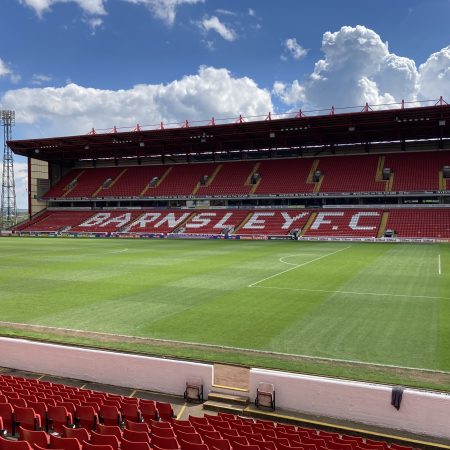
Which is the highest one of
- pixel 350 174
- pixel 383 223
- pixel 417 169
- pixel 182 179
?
pixel 417 169

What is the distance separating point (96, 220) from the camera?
223ft

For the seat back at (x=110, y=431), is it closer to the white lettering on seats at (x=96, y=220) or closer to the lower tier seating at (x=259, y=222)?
the lower tier seating at (x=259, y=222)

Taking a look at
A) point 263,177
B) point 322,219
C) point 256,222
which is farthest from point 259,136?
point 322,219

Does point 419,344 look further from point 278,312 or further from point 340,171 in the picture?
point 340,171

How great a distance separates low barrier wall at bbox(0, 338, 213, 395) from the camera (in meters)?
10.8

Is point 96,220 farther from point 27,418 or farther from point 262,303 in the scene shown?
point 27,418

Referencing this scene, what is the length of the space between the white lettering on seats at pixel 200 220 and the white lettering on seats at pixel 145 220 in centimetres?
636

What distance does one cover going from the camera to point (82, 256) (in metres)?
37.8

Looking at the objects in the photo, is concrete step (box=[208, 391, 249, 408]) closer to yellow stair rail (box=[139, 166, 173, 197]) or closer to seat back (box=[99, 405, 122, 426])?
seat back (box=[99, 405, 122, 426])

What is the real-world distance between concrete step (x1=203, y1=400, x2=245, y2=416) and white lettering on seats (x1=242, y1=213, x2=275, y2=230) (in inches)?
1852

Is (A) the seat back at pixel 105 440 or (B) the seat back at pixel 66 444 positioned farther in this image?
(A) the seat back at pixel 105 440

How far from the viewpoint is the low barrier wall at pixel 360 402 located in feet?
29.1

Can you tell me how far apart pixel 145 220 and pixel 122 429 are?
2305 inches

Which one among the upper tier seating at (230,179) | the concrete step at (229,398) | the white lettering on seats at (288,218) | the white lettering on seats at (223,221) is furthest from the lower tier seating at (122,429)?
the upper tier seating at (230,179)
